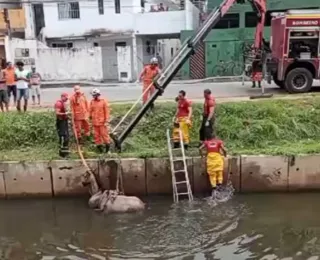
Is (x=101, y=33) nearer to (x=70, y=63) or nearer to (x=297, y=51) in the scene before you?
(x=70, y=63)

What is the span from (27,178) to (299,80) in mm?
10890

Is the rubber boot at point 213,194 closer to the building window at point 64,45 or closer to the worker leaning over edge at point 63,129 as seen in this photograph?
the worker leaning over edge at point 63,129

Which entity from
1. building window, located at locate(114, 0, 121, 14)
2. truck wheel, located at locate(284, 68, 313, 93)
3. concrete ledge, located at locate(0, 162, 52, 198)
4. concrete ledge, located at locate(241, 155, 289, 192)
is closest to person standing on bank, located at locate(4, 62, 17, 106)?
concrete ledge, located at locate(0, 162, 52, 198)

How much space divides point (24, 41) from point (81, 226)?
893 inches

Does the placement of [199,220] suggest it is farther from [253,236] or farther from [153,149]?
[153,149]

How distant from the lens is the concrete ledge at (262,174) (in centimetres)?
1324

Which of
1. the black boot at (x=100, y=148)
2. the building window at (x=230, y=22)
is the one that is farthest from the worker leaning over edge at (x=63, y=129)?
the building window at (x=230, y=22)

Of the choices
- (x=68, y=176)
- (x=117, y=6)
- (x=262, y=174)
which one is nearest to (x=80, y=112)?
(x=68, y=176)

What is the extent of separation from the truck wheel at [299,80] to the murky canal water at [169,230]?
7309 mm

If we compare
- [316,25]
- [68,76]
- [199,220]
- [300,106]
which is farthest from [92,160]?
[68,76]

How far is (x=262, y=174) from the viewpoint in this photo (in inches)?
522

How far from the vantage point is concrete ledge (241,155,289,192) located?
13242 mm

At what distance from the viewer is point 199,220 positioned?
1153cm

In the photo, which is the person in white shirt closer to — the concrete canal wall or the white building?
the concrete canal wall
